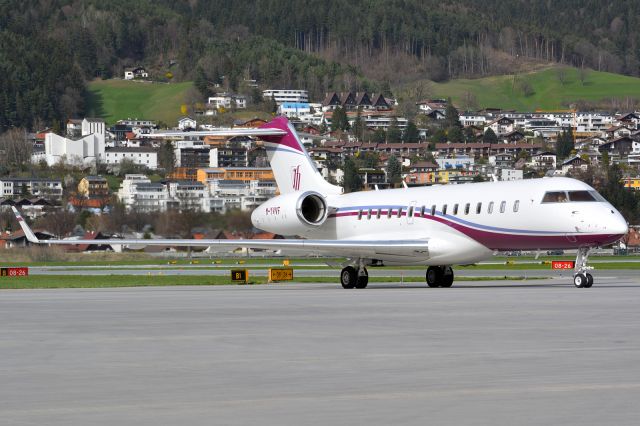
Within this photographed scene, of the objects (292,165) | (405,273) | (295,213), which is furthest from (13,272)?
(295,213)

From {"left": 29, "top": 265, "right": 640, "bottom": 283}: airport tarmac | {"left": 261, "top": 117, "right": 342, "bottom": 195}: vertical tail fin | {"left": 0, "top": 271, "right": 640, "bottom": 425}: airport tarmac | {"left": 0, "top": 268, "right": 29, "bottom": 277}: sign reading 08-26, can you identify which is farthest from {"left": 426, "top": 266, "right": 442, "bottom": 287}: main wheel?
{"left": 0, "top": 268, "right": 29, "bottom": 277}: sign reading 08-26

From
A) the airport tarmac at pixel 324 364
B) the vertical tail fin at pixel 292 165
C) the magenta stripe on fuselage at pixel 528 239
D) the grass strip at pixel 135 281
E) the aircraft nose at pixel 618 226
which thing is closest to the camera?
the airport tarmac at pixel 324 364

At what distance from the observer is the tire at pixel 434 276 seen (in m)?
41.1

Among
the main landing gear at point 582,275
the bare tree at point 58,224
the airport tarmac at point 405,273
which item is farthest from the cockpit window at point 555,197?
the bare tree at point 58,224

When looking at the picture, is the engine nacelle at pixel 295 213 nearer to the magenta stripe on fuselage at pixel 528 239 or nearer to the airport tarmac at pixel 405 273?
the magenta stripe on fuselage at pixel 528 239

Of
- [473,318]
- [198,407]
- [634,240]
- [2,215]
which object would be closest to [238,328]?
[473,318]

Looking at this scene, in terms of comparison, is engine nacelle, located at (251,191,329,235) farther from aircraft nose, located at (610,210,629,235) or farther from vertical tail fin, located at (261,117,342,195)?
aircraft nose, located at (610,210,629,235)

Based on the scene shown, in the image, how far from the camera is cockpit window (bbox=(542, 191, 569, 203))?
3734 cm

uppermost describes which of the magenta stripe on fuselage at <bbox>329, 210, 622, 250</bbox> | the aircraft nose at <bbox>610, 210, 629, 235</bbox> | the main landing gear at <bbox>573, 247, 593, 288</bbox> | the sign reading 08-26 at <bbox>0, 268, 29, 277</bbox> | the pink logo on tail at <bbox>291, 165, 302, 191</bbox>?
the pink logo on tail at <bbox>291, 165, 302, 191</bbox>

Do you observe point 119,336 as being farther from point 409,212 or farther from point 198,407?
point 409,212

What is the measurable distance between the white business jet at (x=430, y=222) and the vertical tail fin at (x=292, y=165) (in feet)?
0.15

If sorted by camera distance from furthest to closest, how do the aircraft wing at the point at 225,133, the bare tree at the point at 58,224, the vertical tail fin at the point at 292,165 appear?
the bare tree at the point at 58,224 < the vertical tail fin at the point at 292,165 < the aircraft wing at the point at 225,133

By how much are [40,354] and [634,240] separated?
112110mm

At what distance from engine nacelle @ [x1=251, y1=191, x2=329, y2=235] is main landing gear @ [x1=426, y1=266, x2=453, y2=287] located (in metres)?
4.82
